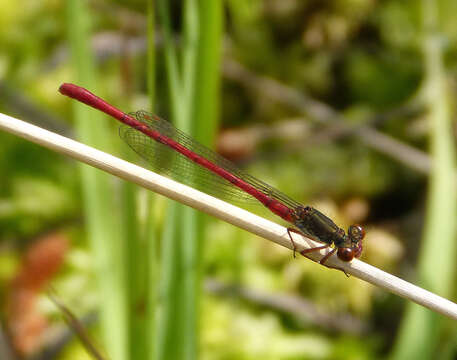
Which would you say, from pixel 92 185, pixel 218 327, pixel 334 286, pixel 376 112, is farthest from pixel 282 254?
pixel 92 185

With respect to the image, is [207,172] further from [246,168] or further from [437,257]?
[246,168]

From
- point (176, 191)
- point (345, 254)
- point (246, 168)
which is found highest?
point (246, 168)

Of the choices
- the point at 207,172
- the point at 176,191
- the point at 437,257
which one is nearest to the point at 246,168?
the point at 207,172

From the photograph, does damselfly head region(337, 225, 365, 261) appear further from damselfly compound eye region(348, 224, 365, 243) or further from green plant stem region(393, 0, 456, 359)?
green plant stem region(393, 0, 456, 359)

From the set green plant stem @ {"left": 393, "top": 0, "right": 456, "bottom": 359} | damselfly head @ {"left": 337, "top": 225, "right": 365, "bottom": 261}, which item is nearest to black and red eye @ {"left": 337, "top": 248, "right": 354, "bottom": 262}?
damselfly head @ {"left": 337, "top": 225, "right": 365, "bottom": 261}

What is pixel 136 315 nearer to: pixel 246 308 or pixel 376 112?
pixel 246 308

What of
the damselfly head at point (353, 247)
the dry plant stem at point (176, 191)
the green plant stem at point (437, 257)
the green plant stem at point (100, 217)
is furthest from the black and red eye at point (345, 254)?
the green plant stem at point (100, 217)

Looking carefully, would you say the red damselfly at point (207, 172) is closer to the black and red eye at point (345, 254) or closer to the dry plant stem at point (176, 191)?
the black and red eye at point (345, 254)
